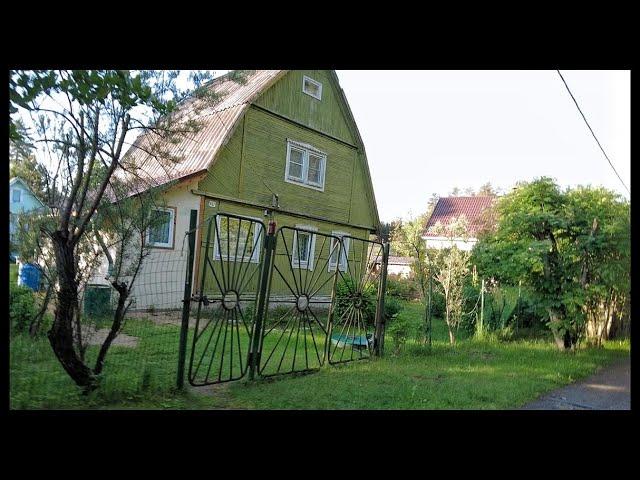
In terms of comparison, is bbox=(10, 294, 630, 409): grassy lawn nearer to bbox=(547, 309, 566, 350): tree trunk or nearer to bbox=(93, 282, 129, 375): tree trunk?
bbox=(93, 282, 129, 375): tree trunk

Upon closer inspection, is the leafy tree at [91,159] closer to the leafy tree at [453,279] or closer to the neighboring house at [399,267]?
the leafy tree at [453,279]

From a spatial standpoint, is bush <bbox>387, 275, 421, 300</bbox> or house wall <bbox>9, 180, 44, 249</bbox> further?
bush <bbox>387, 275, 421, 300</bbox>

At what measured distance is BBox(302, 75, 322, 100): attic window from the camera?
10163 millimetres

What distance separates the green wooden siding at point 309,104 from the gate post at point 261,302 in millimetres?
5963

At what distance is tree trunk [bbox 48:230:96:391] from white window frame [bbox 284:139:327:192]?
692 centimetres

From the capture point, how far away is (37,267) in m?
3.59

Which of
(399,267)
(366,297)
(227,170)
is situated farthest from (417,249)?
(399,267)

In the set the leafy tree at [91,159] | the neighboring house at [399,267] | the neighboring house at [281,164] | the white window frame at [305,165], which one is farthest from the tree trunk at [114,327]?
the neighboring house at [399,267]

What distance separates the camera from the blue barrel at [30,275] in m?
3.72

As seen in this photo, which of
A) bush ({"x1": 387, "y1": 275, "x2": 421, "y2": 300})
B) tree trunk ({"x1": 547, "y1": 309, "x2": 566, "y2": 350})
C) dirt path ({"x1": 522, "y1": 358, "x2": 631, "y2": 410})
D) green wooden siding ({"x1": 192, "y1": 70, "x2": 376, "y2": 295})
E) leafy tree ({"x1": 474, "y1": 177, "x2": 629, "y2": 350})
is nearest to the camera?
dirt path ({"x1": 522, "y1": 358, "x2": 631, "y2": 410})

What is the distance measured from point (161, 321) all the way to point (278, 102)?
633cm

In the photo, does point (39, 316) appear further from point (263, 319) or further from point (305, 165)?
point (305, 165)

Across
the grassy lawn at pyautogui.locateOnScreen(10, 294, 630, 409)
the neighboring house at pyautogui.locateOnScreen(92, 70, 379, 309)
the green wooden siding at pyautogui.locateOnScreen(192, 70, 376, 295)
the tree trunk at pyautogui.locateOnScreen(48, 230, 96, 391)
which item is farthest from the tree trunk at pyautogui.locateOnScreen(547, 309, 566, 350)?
the tree trunk at pyautogui.locateOnScreen(48, 230, 96, 391)
